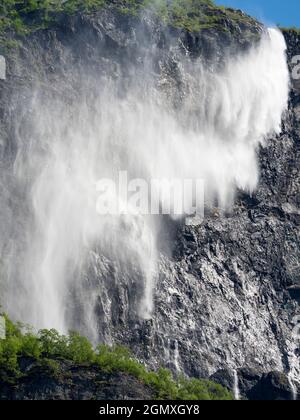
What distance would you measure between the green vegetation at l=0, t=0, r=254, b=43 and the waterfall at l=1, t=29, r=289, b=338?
13.4 feet

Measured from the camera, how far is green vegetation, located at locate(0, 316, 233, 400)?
327 ft

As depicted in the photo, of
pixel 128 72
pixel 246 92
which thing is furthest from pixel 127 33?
pixel 246 92

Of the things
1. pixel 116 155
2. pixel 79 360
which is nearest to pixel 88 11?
pixel 116 155

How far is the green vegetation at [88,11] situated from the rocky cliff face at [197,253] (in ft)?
3.45

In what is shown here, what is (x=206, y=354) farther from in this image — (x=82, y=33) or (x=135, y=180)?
(x=82, y=33)

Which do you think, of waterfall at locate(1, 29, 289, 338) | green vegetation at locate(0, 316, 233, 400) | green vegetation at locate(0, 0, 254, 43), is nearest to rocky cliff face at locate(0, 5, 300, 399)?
waterfall at locate(1, 29, 289, 338)

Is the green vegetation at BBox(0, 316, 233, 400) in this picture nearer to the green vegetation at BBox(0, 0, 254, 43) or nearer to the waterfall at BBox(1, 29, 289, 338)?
the waterfall at BBox(1, 29, 289, 338)

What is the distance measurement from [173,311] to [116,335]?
5.60m

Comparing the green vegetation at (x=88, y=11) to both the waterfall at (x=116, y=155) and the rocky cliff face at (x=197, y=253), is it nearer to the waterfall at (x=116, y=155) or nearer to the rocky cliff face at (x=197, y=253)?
the rocky cliff face at (x=197, y=253)

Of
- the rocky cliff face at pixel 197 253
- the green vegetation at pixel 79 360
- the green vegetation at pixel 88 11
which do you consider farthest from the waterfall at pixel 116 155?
the green vegetation at pixel 79 360

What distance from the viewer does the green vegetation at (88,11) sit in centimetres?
12531

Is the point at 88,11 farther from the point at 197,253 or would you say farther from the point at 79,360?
the point at 79,360

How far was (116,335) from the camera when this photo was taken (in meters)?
112

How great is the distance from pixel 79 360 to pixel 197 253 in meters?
20.6
